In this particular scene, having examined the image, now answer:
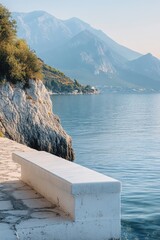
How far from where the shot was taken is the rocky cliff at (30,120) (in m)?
25.5

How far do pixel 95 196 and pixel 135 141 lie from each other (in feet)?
127

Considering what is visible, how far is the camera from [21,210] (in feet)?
21.4

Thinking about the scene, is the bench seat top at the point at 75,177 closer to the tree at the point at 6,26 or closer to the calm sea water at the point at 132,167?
the calm sea water at the point at 132,167

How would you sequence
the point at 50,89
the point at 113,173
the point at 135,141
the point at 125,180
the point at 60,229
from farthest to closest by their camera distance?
the point at 50,89
the point at 135,141
the point at 113,173
the point at 125,180
the point at 60,229

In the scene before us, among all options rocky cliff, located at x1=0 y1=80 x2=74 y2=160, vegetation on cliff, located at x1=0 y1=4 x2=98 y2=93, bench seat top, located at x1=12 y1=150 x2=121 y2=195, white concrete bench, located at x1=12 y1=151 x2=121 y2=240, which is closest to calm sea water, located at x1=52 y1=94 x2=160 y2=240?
rocky cliff, located at x1=0 y1=80 x2=74 y2=160

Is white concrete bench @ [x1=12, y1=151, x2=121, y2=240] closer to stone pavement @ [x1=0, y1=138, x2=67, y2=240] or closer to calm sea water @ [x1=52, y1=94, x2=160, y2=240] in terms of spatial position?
stone pavement @ [x1=0, y1=138, x2=67, y2=240]

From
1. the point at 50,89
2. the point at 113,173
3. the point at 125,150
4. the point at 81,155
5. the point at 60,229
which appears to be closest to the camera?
the point at 60,229

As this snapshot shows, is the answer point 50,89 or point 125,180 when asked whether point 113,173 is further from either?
point 50,89

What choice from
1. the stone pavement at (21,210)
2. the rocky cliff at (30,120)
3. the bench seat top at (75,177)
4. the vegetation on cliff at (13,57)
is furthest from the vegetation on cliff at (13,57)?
Result: the bench seat top at (75,177)

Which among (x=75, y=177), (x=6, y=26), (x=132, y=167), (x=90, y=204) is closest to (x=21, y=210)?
(x=75, y=177)

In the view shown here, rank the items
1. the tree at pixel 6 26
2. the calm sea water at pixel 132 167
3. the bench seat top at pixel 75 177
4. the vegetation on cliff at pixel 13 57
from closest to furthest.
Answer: the bench seat top at pixel 75 177
the calm sea water at pixel 132 167
the vegetation on cliff at pixel 13 57
the tree at pixel 6 26

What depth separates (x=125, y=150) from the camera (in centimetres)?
3700

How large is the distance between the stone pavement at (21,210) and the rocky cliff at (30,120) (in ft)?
53.6

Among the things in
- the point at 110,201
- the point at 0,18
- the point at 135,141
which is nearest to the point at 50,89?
the point at 135,141
